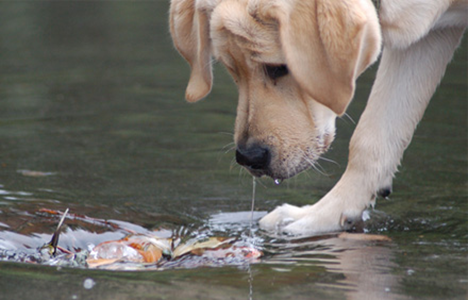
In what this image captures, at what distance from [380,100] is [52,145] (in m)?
2.49

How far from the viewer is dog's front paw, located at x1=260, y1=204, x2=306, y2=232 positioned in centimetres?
383

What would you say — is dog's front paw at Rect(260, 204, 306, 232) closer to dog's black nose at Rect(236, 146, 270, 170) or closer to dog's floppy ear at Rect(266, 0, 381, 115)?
dog's black nose at Rect(236, 146, 270, 170)

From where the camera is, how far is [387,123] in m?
4.02

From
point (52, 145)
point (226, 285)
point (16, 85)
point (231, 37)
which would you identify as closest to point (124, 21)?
point (16, 85)

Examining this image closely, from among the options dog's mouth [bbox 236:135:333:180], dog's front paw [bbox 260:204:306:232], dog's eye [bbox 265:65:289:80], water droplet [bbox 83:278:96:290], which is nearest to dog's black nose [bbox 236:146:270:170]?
dog's mouth [bbox 236:135:333:180]

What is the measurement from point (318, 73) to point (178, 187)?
1643mm

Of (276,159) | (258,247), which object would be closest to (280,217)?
(258,247)

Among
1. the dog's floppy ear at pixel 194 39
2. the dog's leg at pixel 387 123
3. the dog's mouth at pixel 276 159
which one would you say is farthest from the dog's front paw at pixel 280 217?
the dog's floppy ear at pixel 194 39

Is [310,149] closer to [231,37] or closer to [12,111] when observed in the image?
[231,37]

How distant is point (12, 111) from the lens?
6.20 metres

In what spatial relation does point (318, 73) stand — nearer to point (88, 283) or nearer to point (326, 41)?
point (326, 41)

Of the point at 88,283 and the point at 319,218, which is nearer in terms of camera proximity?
the point at 88,283

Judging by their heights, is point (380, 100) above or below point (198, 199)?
above

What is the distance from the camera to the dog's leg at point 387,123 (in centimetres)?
392
